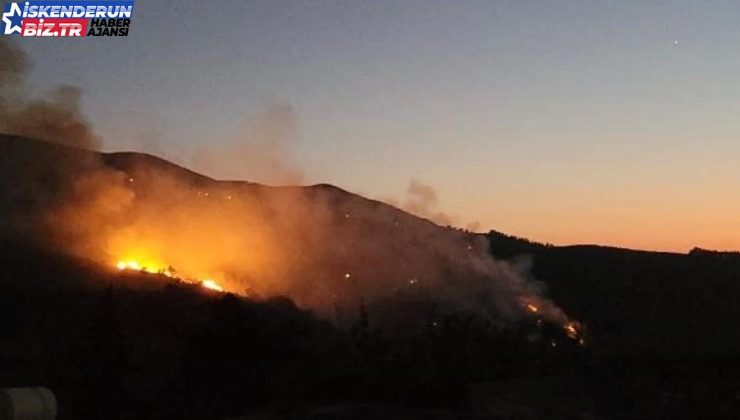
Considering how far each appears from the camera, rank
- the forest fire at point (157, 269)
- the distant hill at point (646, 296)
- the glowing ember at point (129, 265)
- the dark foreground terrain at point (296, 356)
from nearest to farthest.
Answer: the dark foreground terrain at point (296, 356) < the glowing ember at point (129, 265) < the forest fire at point (157, 269) < the distant hill at point (646, 296)

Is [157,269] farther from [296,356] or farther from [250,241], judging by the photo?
[296,356]

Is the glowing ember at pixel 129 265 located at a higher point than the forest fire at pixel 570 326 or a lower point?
higher

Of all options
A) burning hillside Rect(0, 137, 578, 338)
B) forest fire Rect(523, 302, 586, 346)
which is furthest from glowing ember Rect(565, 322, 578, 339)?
burning hillside Rect(0, 137, 578, 338)

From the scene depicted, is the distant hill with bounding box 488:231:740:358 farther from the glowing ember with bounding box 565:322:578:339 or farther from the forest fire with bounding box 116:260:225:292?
the forest fire with bounding box 116:260:225:292

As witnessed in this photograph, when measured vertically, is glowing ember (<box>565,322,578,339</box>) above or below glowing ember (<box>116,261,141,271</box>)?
below

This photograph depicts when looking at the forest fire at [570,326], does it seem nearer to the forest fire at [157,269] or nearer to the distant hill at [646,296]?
the distant hill at [646,296]

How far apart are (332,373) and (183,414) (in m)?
10.1

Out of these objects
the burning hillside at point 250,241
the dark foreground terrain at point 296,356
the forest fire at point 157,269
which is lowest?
the dark foreground terrain at point 296,356

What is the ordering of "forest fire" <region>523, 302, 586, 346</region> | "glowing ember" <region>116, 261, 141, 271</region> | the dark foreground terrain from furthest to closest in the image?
1. "forest fire" <region>523, 302, 586, 346</region>
2. "glowing ember" <region>116, 261, 141, 271</region>
3. the dark foreground terrain

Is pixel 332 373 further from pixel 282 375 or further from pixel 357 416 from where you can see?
pixel 357 416

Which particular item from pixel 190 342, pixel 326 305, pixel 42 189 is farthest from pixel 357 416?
pixel 42 189

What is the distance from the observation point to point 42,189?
9012 cm

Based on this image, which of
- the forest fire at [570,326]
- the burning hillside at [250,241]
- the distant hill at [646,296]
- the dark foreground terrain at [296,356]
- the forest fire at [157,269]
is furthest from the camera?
the distant hill at [646,296]

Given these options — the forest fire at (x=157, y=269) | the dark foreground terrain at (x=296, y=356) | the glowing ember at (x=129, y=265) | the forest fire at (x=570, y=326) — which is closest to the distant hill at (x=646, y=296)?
the dark foreground terrain at (x=296, y=356)
